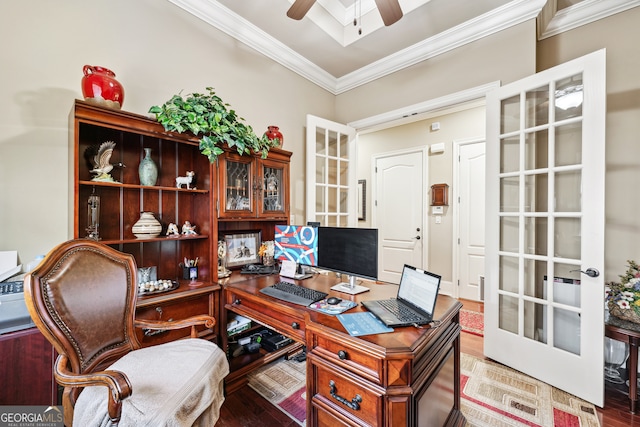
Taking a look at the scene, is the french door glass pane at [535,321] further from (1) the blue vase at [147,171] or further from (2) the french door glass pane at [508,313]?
(1) the blue vase at [147,171]

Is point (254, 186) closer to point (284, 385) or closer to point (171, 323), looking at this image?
point (171, 323)

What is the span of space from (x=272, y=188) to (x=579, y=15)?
298 centimetres

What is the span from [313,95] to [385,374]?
3087 mm

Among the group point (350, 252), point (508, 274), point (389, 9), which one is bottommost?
point (508, 274)

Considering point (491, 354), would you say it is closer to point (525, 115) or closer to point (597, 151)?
point (597, 151)

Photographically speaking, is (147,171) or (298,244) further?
(298,244)

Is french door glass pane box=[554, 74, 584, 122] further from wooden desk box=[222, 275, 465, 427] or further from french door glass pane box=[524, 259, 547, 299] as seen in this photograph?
wooden desk box=[222, 275, 465, 427]

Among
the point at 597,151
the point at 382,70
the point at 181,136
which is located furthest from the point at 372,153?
the point at 181,136

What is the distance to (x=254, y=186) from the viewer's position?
2203 millimetres

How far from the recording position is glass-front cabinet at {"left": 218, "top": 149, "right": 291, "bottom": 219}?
203 centimetres

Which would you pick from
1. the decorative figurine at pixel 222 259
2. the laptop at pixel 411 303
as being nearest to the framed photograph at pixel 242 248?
the decorative figurine at pixel 222 259

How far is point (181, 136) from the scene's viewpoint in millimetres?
1812

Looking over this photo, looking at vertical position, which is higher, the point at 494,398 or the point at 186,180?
the point at 186,180

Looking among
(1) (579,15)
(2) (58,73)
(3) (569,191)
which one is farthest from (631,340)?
(2) (58,73)
